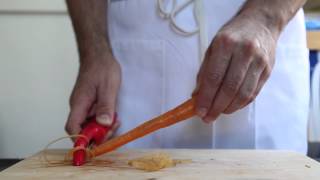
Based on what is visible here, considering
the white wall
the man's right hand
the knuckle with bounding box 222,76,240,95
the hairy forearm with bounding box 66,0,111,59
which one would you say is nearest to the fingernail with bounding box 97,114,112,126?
the man's right hand

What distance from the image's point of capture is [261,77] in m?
0.54

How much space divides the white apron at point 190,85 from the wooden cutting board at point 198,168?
69 millimetres

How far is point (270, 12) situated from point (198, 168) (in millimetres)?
213

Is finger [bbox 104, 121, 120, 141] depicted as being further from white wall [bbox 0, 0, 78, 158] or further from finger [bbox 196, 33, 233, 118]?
white wall [bbox 0, 0, 78, 158]

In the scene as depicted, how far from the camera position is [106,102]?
2.26ft

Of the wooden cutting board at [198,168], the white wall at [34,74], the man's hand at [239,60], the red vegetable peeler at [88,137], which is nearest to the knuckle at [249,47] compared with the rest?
the man's hand at [239,60]

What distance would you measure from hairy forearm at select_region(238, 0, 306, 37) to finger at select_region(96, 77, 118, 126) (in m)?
0.24

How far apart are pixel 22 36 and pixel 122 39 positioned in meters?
0.89

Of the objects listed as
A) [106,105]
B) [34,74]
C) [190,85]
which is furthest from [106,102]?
[34,74]

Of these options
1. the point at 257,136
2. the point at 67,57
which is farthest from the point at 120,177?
the point at 67,57

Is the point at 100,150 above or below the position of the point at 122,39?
below

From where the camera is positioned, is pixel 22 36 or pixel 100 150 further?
pixel 22 36

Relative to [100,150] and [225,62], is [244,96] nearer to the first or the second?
[225,62]

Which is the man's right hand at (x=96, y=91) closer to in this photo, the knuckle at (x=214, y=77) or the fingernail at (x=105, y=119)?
the fingernail at (x=105, y=119)
